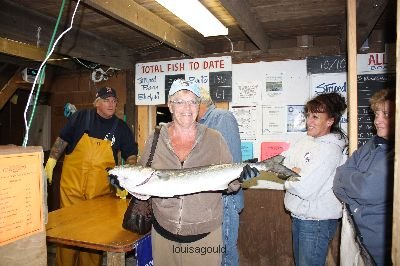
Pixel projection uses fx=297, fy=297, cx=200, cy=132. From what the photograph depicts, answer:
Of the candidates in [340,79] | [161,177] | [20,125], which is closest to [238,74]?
[340,79]

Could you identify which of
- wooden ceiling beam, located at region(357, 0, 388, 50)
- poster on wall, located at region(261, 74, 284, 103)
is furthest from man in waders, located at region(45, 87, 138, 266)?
wooden ceiling beam, located at region(357, 0, 388, 50)

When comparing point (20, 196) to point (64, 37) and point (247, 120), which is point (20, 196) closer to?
point (64, 37)

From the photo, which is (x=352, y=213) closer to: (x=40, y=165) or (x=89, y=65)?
(x=40, y=165)

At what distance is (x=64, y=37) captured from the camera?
4250 millimetres

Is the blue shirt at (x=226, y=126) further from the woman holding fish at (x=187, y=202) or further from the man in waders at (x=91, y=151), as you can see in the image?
the man in waders at (x=91, y=151)

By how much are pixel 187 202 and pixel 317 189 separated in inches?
55.0

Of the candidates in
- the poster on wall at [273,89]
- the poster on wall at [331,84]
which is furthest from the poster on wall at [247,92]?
the poster on wall at [331,84]

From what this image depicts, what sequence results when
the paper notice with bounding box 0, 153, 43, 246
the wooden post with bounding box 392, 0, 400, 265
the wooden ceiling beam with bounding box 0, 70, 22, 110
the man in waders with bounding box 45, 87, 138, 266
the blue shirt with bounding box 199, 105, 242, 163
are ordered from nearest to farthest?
the paper notice with bounding box 0, 153, 43, 246 → the wooden post with bounding box 392, 0, 400, 265 → the blue shirt with bounding box 199, 105, 242, 163 → the man in waders with bounding box 45, 87, 138, 266 → the wooden ceiling beam with bounding box 0, 70, 22, 110

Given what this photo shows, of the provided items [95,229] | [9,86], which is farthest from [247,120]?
[9,86]

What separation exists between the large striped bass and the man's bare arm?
2.74 meters

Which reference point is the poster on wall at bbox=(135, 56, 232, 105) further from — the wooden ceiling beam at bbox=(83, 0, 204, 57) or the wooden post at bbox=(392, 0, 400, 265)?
the wooden post at bbox=(392, 0, 400, 265)

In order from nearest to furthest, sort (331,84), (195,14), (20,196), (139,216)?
1. (20,196)
2. (139,216)
3. (195,14)
4. (331,84)

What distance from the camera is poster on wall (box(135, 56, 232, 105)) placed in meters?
5.17

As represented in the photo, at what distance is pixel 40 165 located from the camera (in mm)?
1236
